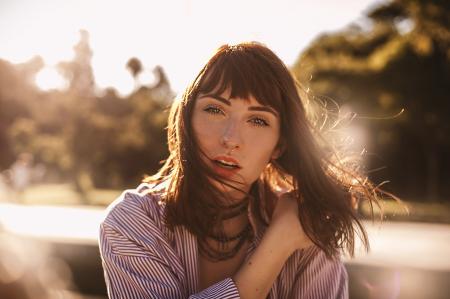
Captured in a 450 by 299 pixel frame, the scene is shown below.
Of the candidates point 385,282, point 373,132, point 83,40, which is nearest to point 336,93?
point 373,132

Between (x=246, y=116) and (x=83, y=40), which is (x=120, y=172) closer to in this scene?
(x=83, y=40)

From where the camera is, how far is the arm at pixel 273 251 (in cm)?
213

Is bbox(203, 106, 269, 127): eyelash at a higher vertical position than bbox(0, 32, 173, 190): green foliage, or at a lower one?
higher

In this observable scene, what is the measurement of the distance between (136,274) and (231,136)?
27.0 inches

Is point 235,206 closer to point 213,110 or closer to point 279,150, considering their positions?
point 279,150

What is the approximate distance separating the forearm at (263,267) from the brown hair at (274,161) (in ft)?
0.61

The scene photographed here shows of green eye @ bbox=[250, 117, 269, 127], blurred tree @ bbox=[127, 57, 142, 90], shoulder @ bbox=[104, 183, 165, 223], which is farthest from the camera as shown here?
blurred tree @ bbox=[127, 57, 142, 90]

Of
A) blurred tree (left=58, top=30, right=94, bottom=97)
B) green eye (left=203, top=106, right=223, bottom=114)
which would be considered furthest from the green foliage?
green eye (left=203, top=106, right=223, bottom=114)

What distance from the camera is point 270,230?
2.33m

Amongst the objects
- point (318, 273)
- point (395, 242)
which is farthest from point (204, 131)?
point (395, 242)

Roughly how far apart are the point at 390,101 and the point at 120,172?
17.4 m

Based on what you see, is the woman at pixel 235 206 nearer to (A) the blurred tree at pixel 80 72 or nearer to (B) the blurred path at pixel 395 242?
(B) the blurred path at pixel 395 242

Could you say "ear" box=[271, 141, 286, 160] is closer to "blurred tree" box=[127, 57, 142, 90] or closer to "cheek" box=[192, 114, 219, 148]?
"cheek" box=[192, 114, 219, 148]

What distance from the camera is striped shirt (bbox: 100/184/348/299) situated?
6.82 feet
